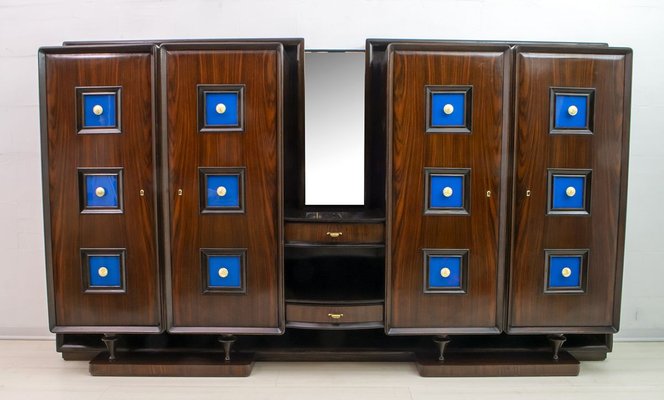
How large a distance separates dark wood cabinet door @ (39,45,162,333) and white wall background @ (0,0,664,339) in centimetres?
59

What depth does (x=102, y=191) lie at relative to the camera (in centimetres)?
220

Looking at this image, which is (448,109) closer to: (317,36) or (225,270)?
(317,36)

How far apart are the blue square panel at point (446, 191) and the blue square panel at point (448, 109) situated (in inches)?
9.2

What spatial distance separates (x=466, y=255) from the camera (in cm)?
221

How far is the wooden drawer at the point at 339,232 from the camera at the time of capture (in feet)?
7.25

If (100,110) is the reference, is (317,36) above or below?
above

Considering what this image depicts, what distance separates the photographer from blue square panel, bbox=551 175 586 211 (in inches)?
86.1

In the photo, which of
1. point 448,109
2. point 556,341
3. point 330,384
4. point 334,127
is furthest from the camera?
point 334,127

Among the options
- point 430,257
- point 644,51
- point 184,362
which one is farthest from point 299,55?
point 644,51

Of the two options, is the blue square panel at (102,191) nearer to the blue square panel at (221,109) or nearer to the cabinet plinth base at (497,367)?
the blue square panel at (221,109)

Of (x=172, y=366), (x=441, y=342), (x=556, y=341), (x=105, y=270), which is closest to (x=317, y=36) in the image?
(x=105, y=270)

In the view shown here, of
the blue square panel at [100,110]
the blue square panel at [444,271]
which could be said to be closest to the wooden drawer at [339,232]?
the blue square panel at [444,271]

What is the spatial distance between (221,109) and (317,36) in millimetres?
776

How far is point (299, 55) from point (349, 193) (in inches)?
29.1
